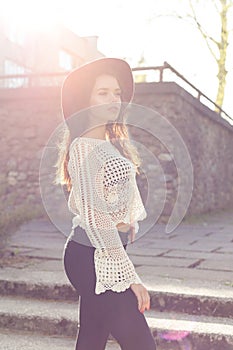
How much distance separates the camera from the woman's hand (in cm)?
198

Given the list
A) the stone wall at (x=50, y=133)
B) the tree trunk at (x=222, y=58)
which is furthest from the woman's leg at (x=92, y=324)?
the tree trunk at (x=222, y=58)

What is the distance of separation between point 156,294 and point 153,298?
0.15 feet

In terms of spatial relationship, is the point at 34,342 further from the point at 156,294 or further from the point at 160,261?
the point at 160,261

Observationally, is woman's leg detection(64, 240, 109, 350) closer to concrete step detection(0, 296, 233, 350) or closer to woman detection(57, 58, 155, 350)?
woman detection(57, 58, 155, 350)

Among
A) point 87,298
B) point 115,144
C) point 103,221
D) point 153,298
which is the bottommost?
point 153,298

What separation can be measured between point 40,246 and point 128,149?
4880 millimetres

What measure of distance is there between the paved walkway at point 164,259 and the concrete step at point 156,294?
0.02m

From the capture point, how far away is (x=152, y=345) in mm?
2014

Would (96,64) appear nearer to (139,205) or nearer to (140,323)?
(139,205)

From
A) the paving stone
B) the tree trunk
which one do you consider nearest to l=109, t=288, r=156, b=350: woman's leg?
the paving stone

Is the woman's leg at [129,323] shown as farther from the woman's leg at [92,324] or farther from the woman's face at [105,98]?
the woman's face at [105,98]

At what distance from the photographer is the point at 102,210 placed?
2.01m

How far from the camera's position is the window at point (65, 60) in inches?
1346

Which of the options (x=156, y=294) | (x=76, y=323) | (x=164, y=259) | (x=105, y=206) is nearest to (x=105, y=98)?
(x=105, y=206)
